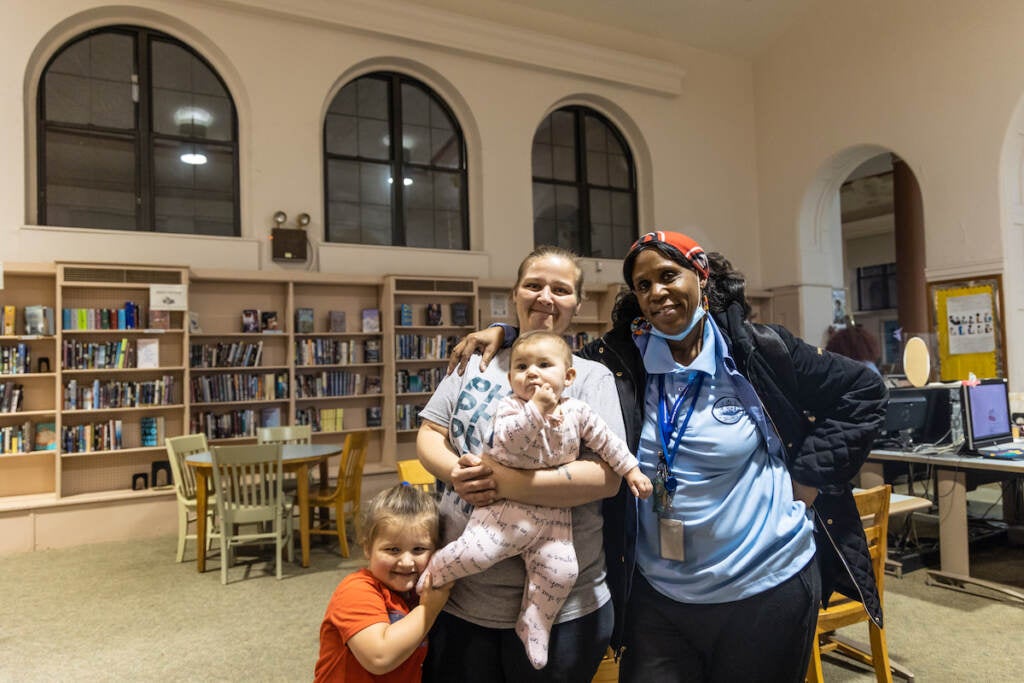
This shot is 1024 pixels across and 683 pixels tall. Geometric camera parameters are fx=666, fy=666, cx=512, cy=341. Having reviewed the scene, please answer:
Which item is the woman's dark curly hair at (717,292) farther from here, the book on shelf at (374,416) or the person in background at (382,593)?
the book on shelf at (374,416)

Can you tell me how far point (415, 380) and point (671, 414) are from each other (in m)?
5.90

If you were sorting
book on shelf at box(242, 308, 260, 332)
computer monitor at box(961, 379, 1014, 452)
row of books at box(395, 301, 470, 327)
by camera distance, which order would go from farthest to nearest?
row of books at box(395, 301, 470, 327) → book on shelf at box(242, 308, 260, 332) → computer monitor at box(961, 379, 1014, 452)

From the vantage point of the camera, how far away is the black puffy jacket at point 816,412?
4.70 ft

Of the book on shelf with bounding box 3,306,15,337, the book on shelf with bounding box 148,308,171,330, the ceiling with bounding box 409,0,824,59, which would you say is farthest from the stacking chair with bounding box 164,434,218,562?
the ceiling with bounding box 409,0,824,59

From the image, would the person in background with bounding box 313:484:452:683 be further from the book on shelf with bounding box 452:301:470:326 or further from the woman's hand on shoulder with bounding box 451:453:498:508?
the book on shelf with bounding box 452:301:470:326

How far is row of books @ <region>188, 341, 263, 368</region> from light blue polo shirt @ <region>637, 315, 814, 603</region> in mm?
5785

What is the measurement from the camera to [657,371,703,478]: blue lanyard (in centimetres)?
140

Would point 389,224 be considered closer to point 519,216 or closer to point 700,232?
point 519,216

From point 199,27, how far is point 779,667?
7.45 meters

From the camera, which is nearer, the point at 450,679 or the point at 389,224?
the point at 450,679

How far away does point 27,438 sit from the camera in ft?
18.9

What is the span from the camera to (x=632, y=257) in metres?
1.48

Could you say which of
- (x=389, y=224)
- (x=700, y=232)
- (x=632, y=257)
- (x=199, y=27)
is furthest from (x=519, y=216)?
(x=632, y=257)

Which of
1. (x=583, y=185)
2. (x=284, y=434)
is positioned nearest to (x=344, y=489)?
(x=284, y=434)
